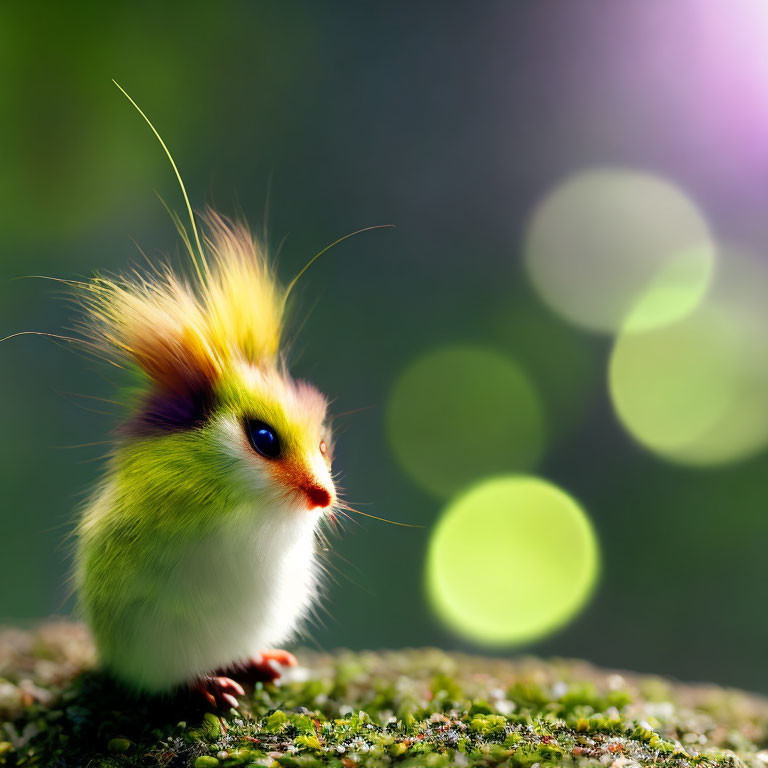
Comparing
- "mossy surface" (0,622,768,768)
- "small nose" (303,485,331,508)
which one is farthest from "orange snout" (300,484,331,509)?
"mossy surface" (0,622,768,768)

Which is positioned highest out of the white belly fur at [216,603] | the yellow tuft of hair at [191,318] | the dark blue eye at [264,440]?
the yellow tuft of hair at [191,318]

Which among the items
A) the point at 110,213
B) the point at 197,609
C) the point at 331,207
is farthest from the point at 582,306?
the point at 197,609

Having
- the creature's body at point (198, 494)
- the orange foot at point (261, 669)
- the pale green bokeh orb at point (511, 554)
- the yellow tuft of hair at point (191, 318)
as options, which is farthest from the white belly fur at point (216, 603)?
the pale green bokeh orb at point (511, 554)

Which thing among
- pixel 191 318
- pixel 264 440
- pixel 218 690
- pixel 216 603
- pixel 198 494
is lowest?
pixel 218 690

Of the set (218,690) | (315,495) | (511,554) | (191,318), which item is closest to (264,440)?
(315,495)

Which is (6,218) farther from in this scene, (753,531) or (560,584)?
(753,531)

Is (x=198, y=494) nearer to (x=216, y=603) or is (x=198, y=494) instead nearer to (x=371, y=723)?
(x=216, y=603)

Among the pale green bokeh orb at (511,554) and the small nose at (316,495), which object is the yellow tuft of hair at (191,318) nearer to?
the small nose at (316,495)
